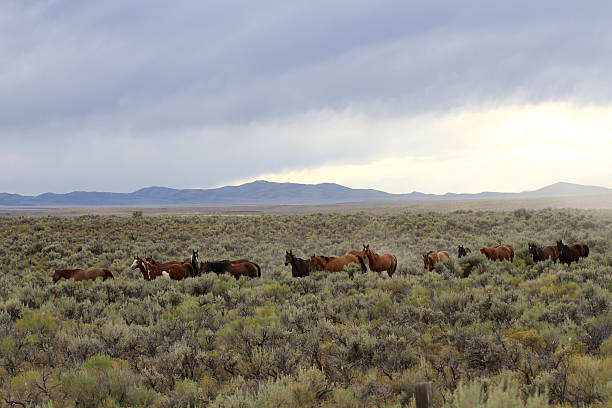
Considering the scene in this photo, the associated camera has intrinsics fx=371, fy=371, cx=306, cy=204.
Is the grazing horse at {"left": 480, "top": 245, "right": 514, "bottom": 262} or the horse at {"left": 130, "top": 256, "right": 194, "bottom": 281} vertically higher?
the grazing horse at {"left": 480, "top": 245, "right": 514, "bottom": 262}

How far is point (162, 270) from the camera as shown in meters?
13.9

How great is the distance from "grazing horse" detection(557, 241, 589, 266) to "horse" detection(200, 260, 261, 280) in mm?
11168

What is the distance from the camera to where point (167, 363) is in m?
5.85

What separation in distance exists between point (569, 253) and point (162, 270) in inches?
590

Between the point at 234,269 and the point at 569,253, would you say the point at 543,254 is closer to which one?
the point at 569,253

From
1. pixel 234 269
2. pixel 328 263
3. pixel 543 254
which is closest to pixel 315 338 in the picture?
pixel 328 263

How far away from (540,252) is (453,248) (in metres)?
7.33

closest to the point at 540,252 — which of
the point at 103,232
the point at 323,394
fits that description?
the point at 323,394

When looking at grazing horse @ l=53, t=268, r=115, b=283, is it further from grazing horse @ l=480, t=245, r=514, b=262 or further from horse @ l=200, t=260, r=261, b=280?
grazing horse @ l=480, t=245, r=514, b=262

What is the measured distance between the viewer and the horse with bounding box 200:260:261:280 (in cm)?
1370

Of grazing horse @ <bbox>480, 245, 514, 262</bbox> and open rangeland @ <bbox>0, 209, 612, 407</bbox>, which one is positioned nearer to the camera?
open rangeland @ <bbox>0, 209, 612, 407</bbox>

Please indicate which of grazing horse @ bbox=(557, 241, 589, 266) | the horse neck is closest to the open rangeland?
grazing horse @ bbox=(557, 241, 589, 266)

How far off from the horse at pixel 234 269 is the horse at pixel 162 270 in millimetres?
637

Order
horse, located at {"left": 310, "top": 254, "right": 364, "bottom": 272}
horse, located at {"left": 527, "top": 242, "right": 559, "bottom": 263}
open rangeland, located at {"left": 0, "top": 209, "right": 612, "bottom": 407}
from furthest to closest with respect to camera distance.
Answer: horse, located at {"left": 310, "top": 254, "right": 364, "bottom": 272} → horse, located at {"left": 527, "top": 242, "right": 559, "bottom": 263} → open rangeland, located at {"left": 0, "top": 209, "right": 612, "bottom": 407}
